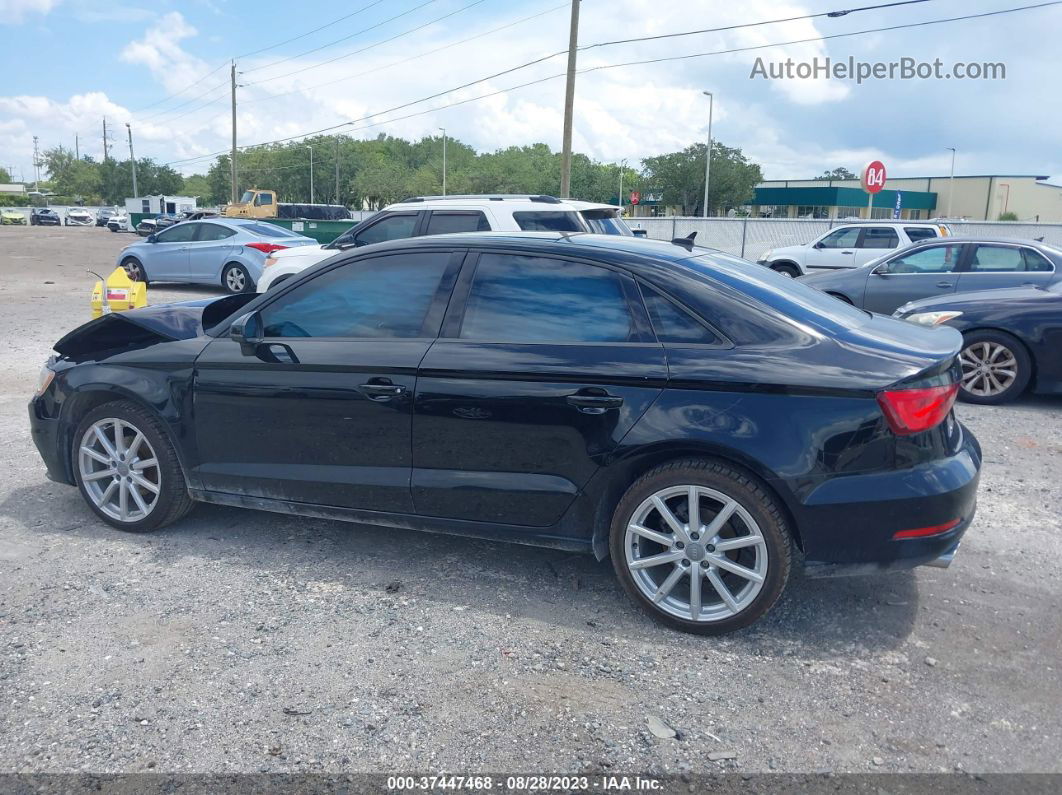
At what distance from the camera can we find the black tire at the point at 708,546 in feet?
11.7

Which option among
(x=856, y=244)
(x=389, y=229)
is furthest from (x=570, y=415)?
(x=856, y=244)

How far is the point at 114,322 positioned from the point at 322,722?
3014 mm

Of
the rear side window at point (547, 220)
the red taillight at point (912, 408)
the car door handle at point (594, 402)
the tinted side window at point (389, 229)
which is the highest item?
the rear side window at point (547, 220)

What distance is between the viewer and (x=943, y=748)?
3.00m

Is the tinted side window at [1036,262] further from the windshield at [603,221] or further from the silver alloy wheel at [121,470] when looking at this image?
the silver alloy wheel at [121,470]

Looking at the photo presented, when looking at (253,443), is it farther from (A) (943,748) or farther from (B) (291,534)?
(A) (943,748)

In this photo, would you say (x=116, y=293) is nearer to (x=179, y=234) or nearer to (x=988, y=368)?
(x=179, y=234)

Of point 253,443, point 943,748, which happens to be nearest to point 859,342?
point 943,748

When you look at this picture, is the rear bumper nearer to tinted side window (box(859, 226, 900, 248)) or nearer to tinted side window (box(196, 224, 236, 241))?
tinted side window (box(859, 226, 900, 248))

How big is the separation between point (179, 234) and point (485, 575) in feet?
53.6

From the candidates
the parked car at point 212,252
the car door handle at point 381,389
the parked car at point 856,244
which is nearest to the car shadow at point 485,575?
the car door handle at point 381,389

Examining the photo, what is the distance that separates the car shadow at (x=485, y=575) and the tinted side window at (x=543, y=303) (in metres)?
1.19

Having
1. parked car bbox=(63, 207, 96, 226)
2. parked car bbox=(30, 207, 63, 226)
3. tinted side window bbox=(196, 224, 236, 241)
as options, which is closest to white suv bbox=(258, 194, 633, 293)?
tinted side window bbox=(196, 224, 236, 241)

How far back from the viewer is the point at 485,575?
14.3 ft
